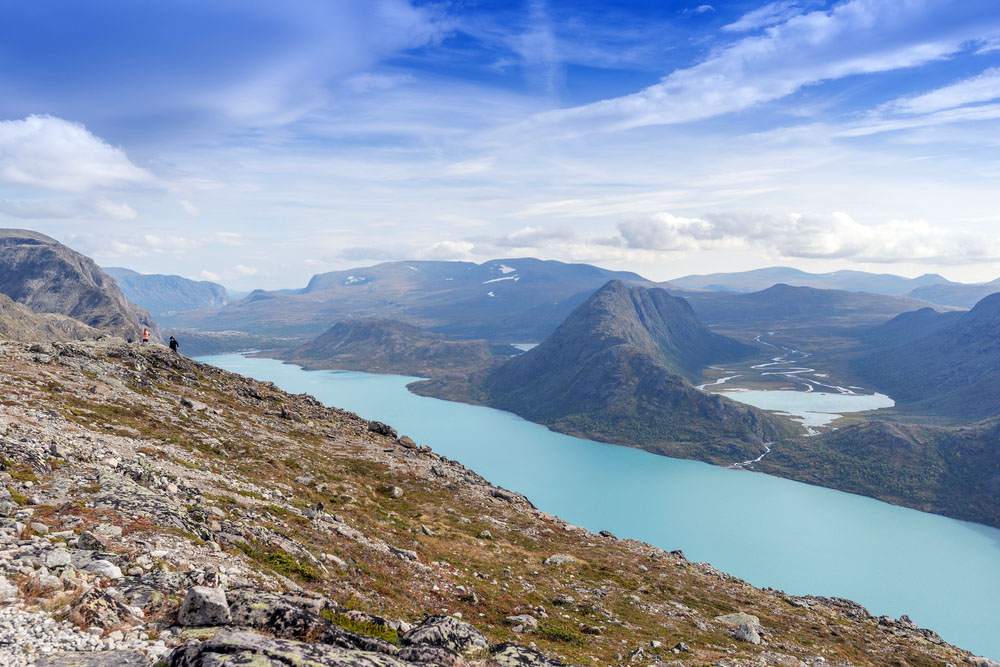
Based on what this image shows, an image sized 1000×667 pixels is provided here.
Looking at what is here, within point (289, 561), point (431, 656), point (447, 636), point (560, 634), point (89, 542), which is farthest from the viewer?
point (560, 634)

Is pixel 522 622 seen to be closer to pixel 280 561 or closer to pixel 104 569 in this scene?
pixel 280 561

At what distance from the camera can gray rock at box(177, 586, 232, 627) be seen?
509 inches

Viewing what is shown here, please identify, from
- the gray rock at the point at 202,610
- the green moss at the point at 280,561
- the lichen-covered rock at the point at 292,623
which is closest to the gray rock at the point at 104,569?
the gray rock at the point at 202,610

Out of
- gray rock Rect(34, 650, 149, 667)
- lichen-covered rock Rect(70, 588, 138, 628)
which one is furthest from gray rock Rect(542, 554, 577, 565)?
gray rock Rect(34, 650, 149, 667)

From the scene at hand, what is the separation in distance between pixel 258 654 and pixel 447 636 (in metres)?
7.72

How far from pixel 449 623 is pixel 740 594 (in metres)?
37.8

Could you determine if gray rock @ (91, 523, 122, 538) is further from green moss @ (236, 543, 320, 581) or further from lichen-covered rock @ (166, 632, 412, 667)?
lichen-covered rock @ (166, 632, 412, 667)

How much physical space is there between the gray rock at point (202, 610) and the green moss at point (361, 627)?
3.21 meters

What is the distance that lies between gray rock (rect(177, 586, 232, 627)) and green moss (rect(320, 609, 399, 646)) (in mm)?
3207

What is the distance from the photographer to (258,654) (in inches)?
426

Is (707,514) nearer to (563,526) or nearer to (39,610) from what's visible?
(563,526)

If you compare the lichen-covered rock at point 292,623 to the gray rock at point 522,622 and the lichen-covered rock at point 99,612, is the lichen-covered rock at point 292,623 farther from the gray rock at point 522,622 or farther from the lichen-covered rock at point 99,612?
the gray rock at point 522,622

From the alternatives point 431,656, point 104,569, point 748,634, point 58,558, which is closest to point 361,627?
point 431,656

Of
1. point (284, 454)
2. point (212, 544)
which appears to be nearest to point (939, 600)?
point (284, 454)
